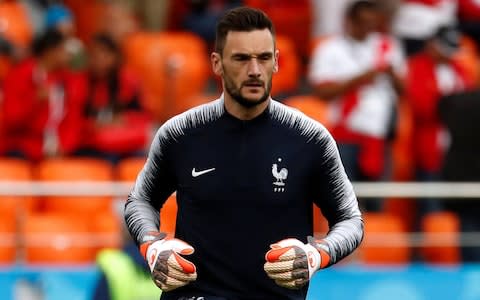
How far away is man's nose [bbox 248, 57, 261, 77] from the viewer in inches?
225

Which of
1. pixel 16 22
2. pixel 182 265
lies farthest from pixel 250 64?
pixel 16 22

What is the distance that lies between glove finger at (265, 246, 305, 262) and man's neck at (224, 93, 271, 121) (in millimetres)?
626

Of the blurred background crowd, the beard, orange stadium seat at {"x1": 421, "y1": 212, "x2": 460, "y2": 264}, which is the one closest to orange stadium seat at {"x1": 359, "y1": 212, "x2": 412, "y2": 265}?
the blurred background crowd

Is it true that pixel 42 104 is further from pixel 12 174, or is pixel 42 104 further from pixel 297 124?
pixel 297 124

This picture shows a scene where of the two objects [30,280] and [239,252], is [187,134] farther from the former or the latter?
[30,280]

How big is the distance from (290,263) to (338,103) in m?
6.01

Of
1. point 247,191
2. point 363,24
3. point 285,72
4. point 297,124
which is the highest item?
point 297,124

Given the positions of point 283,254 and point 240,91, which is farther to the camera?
point 240,91

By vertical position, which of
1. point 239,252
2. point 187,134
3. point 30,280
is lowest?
point 30,280

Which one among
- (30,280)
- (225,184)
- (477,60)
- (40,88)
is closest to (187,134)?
(225,184)

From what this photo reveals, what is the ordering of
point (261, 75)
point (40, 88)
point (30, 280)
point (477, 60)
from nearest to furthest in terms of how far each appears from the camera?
point (261, 75) < point (30, 280) < point (40, 88) < point (477, 60)

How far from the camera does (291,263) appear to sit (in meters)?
5.52

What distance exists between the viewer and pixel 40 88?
453 inches

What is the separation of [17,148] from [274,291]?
612 centimetres
